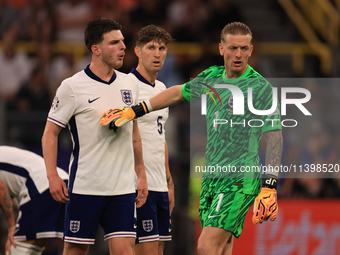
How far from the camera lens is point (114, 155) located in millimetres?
4559

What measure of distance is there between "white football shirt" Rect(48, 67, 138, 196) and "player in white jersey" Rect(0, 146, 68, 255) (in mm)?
1328

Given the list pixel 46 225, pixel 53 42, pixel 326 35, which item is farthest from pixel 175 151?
→ pixel 326 35

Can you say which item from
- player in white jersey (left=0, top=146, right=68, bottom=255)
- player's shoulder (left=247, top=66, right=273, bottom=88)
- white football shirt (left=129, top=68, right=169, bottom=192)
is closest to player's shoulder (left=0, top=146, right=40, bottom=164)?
player in white jersey (left=0, top=146, right=68, bottom=255)

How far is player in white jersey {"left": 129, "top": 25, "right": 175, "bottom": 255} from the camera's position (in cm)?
527

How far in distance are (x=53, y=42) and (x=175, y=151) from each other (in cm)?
381

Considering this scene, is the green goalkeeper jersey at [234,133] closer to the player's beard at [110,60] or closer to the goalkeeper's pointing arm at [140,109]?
the goalkeeper's pointing arm at [140,109]

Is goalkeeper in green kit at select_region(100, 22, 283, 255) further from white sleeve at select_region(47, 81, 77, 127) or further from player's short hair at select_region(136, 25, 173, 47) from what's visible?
player's short hair at select_region(136, 25, 173, 47)

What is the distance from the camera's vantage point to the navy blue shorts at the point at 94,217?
449cm

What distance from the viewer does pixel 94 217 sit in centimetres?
448

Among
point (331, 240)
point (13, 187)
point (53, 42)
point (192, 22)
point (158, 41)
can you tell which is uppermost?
point (192, 22)

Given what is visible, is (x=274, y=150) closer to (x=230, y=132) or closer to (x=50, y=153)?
(x=230, y=132)

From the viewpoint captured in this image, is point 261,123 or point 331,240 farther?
point 331,240

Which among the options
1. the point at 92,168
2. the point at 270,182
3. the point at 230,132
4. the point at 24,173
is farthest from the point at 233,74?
the point at 24,173

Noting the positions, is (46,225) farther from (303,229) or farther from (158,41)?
(303,229)
